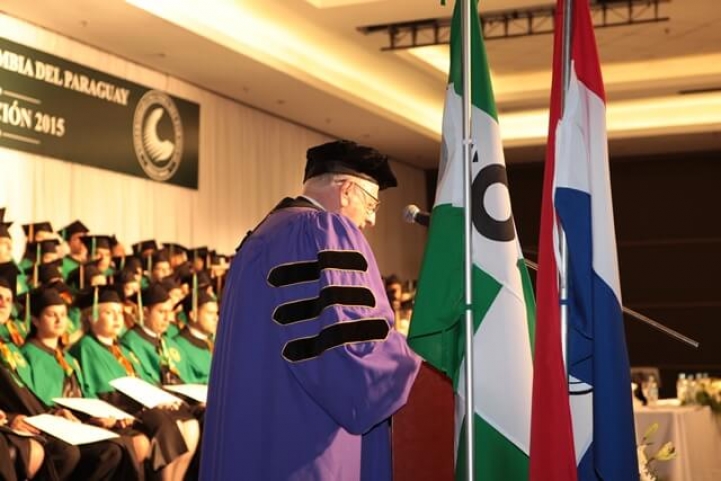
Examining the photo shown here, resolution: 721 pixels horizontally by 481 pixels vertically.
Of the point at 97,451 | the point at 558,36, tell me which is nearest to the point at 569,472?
the point at 558,36

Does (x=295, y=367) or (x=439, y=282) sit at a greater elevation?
(x=439, y=282)

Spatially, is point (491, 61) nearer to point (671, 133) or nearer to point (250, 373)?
point (671, 133)

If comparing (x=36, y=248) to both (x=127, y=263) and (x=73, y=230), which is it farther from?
(x=127, y=263)

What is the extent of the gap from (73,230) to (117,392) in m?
1.54

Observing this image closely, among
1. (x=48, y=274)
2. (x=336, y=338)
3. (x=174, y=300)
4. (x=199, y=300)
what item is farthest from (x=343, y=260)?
(x=199, y=300)

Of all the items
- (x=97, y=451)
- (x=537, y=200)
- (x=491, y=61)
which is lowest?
(x=97, y=451)

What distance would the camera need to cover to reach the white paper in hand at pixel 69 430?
594 cm

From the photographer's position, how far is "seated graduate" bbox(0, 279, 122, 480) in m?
5.91

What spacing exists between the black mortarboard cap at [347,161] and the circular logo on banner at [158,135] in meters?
6.21

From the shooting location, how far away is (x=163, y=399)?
701 cm

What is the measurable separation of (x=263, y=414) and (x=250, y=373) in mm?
123

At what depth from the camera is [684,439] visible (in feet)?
23.1

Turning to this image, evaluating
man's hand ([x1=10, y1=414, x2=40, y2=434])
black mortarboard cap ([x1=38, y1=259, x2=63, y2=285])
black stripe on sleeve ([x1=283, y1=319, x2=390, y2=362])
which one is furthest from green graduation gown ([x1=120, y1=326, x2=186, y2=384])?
black stripe on sleeve ([x1=283, y1=319, x2=390, y2=362])

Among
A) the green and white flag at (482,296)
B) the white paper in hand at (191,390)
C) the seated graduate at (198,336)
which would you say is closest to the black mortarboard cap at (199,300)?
the seated graduate at (198,336)
